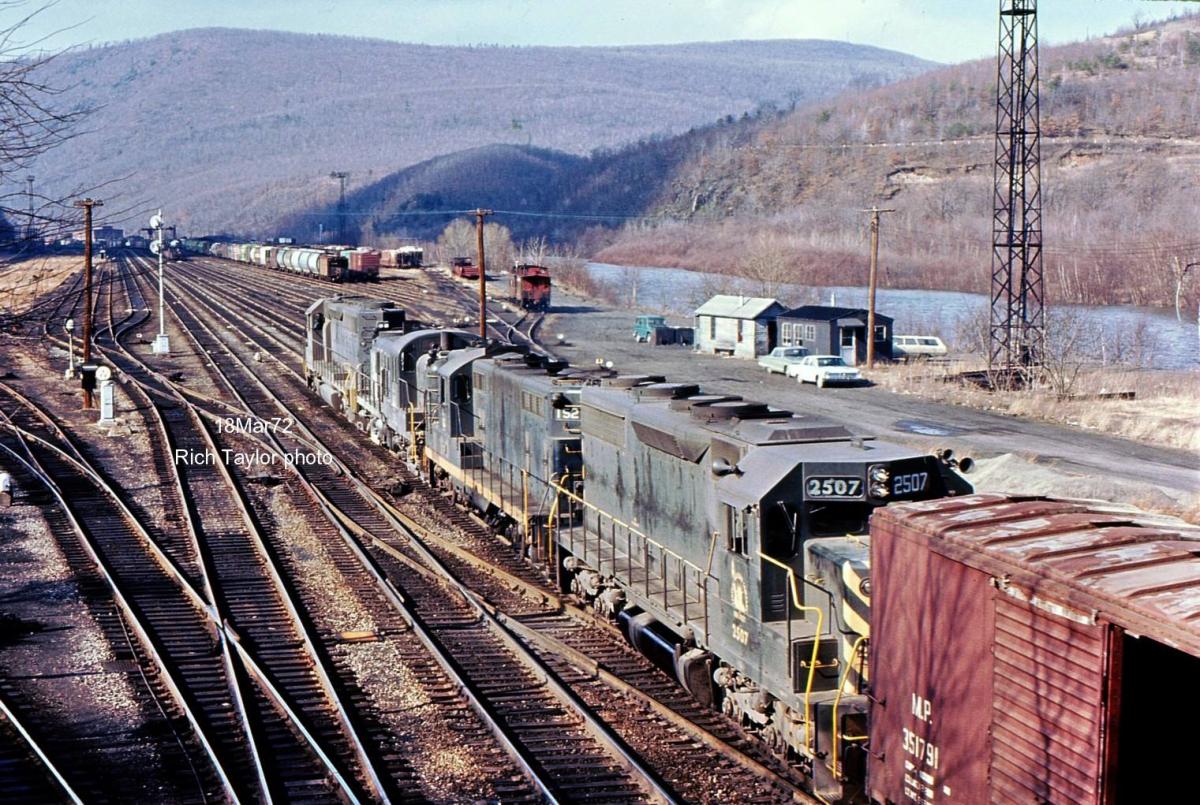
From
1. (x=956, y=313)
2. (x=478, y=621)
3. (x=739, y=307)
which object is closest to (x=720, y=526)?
(x=478, y=621)

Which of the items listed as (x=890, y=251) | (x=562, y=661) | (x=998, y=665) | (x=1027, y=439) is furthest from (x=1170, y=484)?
(x=890, y=251)

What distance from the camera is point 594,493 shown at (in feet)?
64.6

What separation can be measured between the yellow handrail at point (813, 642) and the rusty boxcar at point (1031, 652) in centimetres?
94

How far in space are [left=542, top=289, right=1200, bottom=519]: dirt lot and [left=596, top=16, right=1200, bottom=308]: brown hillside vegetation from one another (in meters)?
29.1

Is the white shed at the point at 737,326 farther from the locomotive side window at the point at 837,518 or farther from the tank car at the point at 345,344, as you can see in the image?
the locomotive side window at the point at 837,518

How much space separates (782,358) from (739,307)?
8.79 m

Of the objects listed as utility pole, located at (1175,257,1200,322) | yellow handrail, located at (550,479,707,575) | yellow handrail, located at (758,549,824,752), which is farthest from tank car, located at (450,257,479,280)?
yellow handrail, located at (758,549,824,752)

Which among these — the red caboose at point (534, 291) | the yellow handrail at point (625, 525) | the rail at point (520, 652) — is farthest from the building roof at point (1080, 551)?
the red caboose at point (534, 291)

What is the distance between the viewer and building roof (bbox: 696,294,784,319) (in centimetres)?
6262

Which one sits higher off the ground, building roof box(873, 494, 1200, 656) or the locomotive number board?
building roof box(873, 494, 1200, 656)

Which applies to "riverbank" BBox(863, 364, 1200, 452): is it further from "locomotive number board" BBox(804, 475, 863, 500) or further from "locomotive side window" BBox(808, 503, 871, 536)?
"locomotive number board" BBox(804, 475, 863, 500)

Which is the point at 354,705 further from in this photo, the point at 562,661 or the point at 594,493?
the point at 594,493

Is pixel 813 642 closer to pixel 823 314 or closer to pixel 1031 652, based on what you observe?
pixel 1031 652

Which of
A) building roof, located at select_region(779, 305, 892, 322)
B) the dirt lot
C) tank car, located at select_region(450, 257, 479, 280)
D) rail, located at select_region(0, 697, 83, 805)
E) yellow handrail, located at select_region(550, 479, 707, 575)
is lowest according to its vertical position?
the dirt lot
